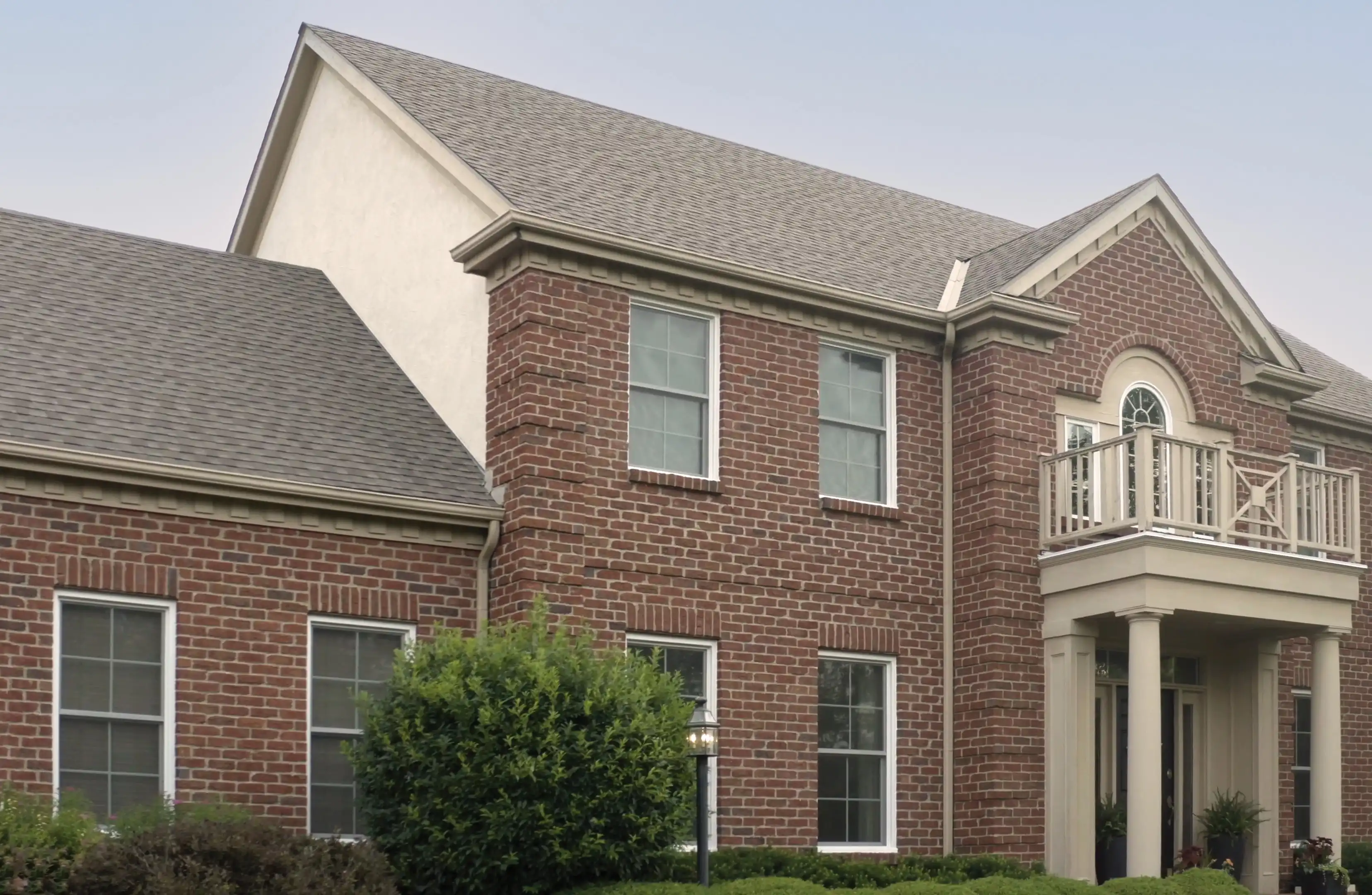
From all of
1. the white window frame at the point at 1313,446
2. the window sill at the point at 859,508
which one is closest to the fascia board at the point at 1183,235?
the white window frame at the point at 1313,446

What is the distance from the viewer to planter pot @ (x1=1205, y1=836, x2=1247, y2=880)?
64.4ft

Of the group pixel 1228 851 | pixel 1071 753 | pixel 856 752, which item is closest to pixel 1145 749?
pixel 1071 753

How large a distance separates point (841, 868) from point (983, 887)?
231 centimetres

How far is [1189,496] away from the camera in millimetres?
17828

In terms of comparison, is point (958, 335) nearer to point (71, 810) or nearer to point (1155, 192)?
point (1155, 192)

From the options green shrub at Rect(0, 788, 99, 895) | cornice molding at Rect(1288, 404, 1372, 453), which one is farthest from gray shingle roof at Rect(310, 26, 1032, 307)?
green shrub at Rect(0, 788, 99, 895)

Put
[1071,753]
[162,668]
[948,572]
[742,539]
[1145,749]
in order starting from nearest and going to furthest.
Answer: [162,668]
[1145,749]
[742,539]
[1071,753]
[948,572]

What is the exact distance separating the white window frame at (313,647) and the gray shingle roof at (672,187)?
405cm

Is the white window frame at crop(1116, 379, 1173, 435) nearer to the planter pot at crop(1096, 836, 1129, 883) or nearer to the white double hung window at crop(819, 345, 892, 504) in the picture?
A: the white double hung window at crop(819, 345, 892, 504)

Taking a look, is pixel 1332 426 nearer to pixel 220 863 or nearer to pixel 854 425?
pixel 854 425

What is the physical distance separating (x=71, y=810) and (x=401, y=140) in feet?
29.6

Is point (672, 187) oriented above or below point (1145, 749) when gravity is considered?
above

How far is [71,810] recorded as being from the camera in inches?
510

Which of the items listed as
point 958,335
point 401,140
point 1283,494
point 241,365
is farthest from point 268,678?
point 1283,494
